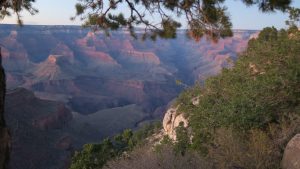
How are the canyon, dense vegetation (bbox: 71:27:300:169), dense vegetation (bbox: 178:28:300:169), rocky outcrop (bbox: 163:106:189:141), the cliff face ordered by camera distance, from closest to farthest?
dense vegetation (bbox: 71:27:300:169)
dense vegetation (bbox: 178:28:300:169)
the cliff face
rocky outcrop (bbox: 163:106:189:141)
the canyon

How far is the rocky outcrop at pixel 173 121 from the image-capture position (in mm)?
17572

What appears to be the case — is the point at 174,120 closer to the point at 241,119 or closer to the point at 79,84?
the point at 241,119

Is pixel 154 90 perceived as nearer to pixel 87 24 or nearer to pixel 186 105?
pixel 186 105

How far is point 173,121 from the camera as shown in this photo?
18656 mm

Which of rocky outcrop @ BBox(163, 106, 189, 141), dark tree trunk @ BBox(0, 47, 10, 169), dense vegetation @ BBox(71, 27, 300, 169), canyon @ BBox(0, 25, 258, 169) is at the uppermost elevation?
dark tree trunk @ BBox(0, 47, 10, 169)

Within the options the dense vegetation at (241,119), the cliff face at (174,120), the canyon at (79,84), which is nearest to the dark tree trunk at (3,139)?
the dense vegetation at (241,119)

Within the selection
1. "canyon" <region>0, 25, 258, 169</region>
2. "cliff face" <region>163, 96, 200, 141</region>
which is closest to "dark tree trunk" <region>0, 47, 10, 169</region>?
"canyon" <region>0, 25, 258, 169</region>

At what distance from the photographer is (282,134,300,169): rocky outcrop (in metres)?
8.90

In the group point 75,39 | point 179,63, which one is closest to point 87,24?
point 75,39

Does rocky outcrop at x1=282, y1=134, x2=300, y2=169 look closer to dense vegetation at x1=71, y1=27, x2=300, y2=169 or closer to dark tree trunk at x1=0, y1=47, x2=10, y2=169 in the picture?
dense vegetation at x1=71, y1=27, x2=300, y2=169

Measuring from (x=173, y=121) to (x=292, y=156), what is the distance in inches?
384

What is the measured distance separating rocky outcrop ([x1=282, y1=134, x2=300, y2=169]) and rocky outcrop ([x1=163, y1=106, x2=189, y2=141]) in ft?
24.9

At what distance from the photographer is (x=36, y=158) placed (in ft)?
140

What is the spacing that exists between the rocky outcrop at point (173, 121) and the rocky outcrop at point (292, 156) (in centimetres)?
758
